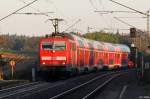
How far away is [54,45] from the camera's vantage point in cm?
4200

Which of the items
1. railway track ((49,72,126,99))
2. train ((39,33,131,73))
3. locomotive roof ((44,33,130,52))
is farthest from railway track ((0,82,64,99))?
locomotive roof ((44,33,130,52))

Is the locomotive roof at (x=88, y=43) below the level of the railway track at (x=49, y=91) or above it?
above

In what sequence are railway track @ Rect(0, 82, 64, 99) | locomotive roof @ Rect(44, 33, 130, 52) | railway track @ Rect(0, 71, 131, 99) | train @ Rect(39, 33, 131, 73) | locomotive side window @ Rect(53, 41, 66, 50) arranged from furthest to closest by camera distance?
locomotive roof @ Rect(44, 33, 130, 52)
locomotive side window @ Rect(53, 41, 66, 50)
train @ Rect(39, 33, 131, 73)
railway track @ Rect(0, 71, 131, 99)
railway track @ Rect(0, 82, 64, 99)

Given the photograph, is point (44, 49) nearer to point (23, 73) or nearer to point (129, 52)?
point (23, 73)

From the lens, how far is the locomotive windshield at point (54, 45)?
41.9 metres

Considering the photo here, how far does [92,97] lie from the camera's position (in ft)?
85.0

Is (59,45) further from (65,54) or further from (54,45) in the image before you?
(65,54)

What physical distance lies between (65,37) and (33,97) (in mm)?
17887

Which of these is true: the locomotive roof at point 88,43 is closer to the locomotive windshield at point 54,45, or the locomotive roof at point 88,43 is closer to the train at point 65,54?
the train at point 65,54

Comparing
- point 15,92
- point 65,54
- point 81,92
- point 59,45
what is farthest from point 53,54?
point 15,92

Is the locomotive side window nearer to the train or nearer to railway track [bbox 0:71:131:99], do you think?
the train

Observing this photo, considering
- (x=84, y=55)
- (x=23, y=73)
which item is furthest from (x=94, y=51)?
(x=23, y=73)

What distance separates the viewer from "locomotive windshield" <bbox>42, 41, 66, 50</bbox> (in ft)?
137

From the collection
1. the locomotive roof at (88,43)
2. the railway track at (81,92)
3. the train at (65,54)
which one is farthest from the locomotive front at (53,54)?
the railway track at (81,92)
